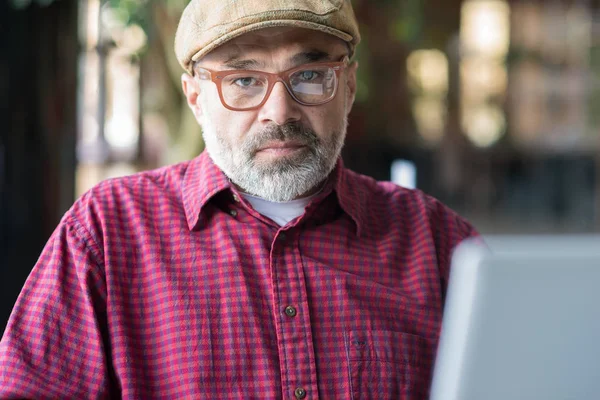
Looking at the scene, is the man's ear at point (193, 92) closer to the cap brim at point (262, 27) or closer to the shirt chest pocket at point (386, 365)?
the cap brim at point (262, 27)

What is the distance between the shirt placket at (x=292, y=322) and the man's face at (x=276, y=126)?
4.3 inches

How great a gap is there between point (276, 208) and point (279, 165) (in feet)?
0.39

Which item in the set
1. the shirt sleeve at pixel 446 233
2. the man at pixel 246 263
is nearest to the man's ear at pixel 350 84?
the man at pixel 246 263

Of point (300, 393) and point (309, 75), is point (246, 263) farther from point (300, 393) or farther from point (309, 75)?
point (309, 75)

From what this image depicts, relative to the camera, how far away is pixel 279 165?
1365 mm

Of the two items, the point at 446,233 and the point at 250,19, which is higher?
the point at 250,19

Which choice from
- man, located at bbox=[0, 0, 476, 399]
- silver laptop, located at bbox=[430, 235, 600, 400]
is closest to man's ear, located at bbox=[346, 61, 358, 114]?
man, located at bbox=[0, 0, 476, 399]

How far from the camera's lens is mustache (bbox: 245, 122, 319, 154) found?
4.42 feet

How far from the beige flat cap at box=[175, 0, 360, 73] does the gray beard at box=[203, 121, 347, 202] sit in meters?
0.18

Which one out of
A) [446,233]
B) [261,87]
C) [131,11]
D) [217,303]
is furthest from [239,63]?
[131,11]

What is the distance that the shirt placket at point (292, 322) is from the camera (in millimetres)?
1225

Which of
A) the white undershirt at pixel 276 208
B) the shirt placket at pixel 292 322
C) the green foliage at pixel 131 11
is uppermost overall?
the green foliage at pixel 131 11

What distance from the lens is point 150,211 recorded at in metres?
1.38

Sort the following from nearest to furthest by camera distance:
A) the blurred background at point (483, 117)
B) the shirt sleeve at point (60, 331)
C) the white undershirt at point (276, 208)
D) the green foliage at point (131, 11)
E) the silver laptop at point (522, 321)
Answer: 1. the silver laptop at point (522, 321)
2. the shirt sleeve at point (60, 331)
3. the white undershirt at point (276, 208)
4. the green foliage at point (131, 11)
5. the blurred background at point (483, 117)
